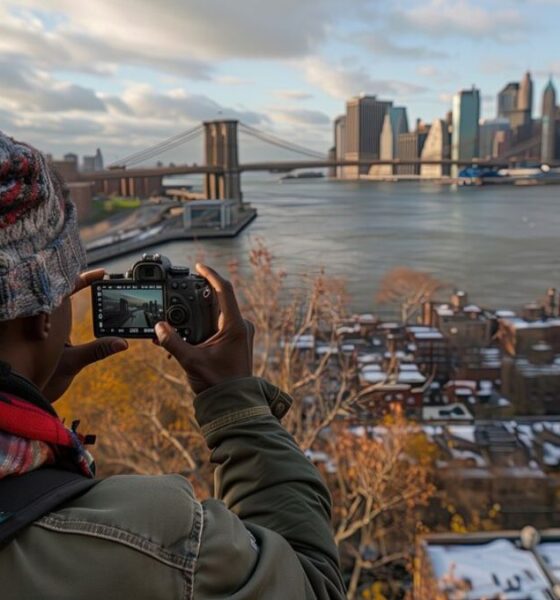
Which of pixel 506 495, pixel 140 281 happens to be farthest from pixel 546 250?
pixel 140 281

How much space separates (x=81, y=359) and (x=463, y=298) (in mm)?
7590

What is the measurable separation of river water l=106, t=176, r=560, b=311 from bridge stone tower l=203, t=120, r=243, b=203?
651 mm

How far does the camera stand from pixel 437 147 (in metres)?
15.3

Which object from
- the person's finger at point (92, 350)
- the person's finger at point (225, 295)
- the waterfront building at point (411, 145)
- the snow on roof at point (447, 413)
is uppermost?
the waterfront building at point (411, 145)

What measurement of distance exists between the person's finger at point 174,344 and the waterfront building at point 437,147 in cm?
1533

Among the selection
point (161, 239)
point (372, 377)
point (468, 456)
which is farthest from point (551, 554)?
point (161, 239)

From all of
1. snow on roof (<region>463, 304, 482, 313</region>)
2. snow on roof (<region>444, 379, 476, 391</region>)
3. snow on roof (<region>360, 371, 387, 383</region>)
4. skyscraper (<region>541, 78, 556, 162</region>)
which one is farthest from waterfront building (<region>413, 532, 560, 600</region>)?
skyscraper (<region>541, 78, 556, 162</region>)

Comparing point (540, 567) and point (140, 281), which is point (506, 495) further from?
point (140, 281)

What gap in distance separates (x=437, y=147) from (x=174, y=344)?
51.7 ft

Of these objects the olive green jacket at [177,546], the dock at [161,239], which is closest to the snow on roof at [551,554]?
the olive green jacket at [177,546]

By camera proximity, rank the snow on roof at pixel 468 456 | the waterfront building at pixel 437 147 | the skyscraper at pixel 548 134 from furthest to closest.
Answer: the skyscraper at pixel 548 134, the waterfront building at pixel 437 147, the snow on roof at pixel 468 456

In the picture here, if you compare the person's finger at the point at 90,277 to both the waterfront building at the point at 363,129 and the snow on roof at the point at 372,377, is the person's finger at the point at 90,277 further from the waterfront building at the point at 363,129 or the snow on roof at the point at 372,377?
the waterfront building at the point at 363,129

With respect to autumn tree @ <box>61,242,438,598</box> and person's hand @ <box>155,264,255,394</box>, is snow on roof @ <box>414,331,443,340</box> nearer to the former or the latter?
autumn tree @ <box>61,242,438,598</box>

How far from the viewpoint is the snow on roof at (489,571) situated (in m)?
3.14
